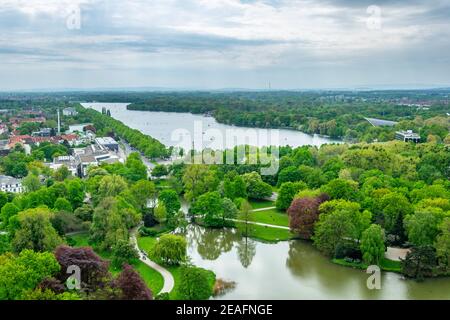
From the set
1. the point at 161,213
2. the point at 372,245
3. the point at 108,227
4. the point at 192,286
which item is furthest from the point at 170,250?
the point at 372,245

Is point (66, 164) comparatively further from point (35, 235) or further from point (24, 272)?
point (24, 272)

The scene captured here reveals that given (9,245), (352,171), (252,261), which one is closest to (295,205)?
(252,261)

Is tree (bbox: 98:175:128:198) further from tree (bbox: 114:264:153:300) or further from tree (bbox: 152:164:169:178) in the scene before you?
tree (bbox: 114:264:153:300)

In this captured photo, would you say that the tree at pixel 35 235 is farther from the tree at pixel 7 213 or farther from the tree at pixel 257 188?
the tree at pixel 257 188

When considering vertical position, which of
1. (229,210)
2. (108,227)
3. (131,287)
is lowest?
(229,210)

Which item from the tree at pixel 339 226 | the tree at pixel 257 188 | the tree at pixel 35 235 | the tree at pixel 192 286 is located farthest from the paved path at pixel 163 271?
the tree at pixel 257 188
